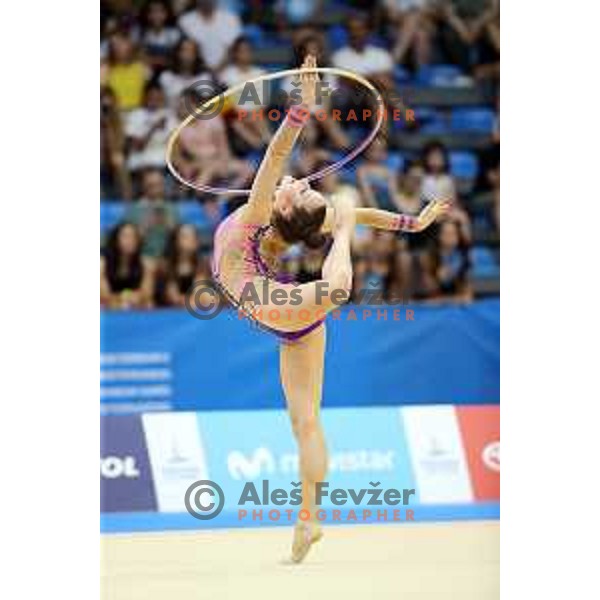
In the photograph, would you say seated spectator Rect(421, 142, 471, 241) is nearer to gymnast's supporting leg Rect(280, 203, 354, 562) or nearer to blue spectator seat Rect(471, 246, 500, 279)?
blue spectator seat Rect(471, 246, 500, 279)

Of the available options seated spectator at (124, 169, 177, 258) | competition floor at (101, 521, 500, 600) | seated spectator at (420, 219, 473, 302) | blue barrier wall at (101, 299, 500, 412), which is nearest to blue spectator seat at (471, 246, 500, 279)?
seated spectator at (420, 219, 473, 302)

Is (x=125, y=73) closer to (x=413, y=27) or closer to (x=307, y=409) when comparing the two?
(x=413, y=27)

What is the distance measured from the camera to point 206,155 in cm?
517

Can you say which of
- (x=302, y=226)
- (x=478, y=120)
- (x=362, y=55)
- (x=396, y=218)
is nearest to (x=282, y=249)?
(x=302, y=226)

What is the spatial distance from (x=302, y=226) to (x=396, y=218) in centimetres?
55

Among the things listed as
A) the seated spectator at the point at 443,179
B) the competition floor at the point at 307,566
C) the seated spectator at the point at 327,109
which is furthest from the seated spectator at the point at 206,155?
the competition floor at the point at 307,566

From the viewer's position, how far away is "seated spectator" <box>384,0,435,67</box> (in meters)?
6.01

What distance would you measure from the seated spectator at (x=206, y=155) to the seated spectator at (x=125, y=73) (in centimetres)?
46

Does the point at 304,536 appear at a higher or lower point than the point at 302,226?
lower

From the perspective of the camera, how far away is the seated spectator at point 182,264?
5.75m

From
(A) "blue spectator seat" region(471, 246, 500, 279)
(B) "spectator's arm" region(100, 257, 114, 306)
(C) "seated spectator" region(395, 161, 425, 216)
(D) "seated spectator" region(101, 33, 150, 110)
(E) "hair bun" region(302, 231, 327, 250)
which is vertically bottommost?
(B) "spectator's arm" region(100, 257, 114, 306)

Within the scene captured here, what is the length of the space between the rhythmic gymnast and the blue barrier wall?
3.13 feet

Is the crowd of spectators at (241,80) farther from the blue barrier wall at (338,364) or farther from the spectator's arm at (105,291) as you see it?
the blue barrier wall at (338,364)
